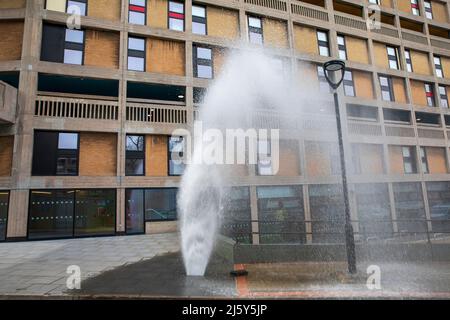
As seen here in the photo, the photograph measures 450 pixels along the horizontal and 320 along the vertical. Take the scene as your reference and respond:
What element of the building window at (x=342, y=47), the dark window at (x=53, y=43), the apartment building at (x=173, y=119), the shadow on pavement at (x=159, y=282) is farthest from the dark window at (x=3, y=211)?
the building window at (x=342, y=47)

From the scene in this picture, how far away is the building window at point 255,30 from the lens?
19.7 metres

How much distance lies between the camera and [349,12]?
2481 centimetres

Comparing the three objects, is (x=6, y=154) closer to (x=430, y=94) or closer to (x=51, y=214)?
(x=51, y=214)

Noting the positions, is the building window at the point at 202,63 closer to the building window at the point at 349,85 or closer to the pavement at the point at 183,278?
the building window at the point at 349,85

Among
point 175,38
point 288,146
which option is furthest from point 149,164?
point 288,146

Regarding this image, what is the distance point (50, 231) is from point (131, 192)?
4321 millimetres

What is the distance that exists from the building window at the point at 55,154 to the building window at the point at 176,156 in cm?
516

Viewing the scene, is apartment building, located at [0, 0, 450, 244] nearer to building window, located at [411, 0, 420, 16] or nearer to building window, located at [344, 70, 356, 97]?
building window, located at [344, 70, 356, 97]

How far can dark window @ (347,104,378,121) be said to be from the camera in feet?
74.0

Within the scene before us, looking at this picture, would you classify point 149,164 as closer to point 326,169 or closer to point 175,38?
point 175,38

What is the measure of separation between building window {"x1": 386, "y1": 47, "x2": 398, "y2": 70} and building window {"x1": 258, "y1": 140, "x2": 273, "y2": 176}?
51.4 ft

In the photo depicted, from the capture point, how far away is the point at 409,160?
2341 centimetres

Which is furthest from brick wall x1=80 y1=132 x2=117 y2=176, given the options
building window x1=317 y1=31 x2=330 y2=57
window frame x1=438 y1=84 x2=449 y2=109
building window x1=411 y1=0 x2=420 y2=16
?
building window x1=411 y1=0 x2=420 y2=16

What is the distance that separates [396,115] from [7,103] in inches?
1130
